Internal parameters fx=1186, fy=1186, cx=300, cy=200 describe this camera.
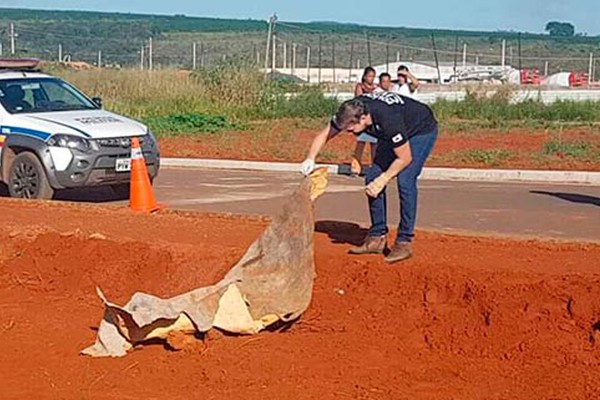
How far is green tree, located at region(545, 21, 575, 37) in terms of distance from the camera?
160 meters

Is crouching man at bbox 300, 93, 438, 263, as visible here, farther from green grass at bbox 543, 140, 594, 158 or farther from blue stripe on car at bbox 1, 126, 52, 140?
green grass at bbox 543, 140, 594, 158

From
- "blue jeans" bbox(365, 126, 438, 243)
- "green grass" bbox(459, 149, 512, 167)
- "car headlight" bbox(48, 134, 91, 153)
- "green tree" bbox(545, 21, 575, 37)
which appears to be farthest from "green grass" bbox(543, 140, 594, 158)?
"green tree" bbox(545, 21, 575, 37)

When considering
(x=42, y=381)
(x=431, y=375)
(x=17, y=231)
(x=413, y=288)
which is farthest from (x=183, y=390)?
(x=17, y=231)

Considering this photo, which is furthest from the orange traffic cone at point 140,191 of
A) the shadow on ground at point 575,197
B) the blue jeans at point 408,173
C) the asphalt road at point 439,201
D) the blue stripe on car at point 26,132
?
the shadow on ground at point 575,197

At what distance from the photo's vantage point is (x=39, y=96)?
16125 millimetres

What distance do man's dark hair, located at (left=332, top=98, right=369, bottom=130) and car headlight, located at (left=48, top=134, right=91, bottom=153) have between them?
6336 millimetres

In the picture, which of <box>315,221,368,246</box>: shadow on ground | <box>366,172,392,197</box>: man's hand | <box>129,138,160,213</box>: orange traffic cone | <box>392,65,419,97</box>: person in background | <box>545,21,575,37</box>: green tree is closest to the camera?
<box>366,172,392,197</box>: man's hand

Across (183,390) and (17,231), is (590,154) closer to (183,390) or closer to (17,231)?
(17,231)

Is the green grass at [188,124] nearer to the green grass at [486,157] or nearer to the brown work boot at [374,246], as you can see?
the green grass at [486,157]

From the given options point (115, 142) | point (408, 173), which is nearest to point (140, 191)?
point (115, 142)

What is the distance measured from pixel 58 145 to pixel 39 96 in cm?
157

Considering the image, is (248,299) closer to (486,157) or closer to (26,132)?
(26,132)

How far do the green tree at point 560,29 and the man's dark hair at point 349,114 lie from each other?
503 ft

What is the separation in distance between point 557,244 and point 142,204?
509cm
